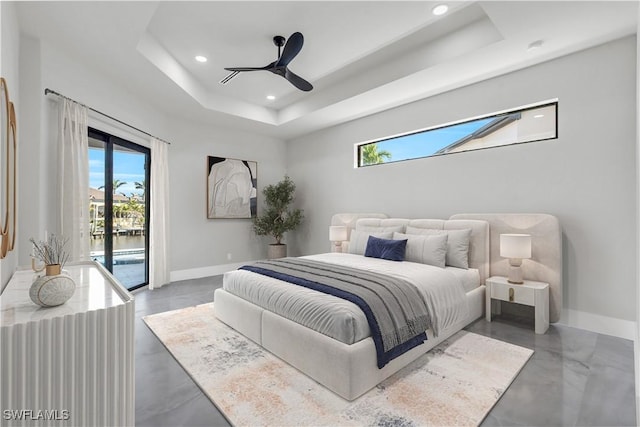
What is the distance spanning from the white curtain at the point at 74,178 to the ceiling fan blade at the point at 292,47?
221cm

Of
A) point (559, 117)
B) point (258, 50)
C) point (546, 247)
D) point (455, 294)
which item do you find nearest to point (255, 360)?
point (455, 294)

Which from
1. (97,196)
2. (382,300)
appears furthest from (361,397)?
(97,196)

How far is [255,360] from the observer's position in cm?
244

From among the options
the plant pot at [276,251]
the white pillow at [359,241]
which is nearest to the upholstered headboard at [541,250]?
the white pillow at [359,241]

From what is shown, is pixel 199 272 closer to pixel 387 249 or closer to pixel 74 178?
pixel 74 178

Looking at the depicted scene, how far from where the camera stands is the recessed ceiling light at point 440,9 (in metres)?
2.78

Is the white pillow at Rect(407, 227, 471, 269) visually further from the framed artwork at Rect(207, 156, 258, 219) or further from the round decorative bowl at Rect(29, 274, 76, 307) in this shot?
the framed artwork at Rect(207, 156, 258, 219)

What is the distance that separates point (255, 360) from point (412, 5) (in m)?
3.41

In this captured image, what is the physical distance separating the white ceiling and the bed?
1858 millimetres

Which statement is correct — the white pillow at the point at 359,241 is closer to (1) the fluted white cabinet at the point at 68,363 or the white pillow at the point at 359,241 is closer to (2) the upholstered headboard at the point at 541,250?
(2) the upholstered headboard at the point at 541,250

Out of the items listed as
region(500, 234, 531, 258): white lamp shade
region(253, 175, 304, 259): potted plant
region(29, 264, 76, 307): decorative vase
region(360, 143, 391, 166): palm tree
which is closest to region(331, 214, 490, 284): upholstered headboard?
region(500, 234, 531, 258): white lamp shade

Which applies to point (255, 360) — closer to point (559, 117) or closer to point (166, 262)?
point (166, 262)

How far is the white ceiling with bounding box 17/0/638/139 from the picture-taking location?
259 cm

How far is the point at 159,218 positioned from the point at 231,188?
5.02ft
